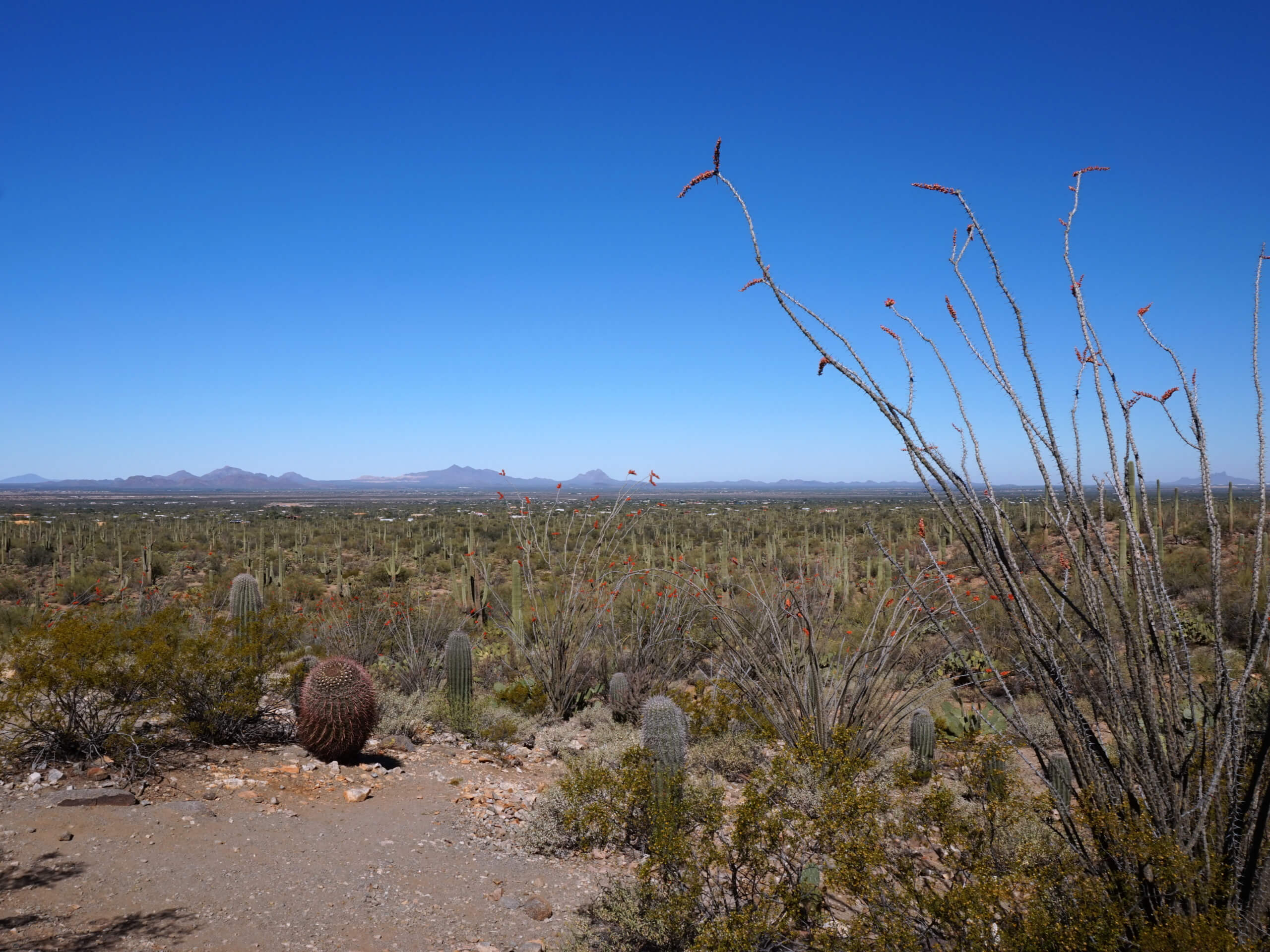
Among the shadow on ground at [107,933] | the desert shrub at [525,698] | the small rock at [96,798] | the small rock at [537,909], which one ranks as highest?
the small rock at [96,798]

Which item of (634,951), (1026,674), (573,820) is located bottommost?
(634,951)

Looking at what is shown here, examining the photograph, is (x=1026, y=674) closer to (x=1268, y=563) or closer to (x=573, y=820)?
(x=573, y=820)

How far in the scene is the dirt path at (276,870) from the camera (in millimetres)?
4148

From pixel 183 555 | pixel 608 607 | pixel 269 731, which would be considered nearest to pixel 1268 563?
pixel 608 607

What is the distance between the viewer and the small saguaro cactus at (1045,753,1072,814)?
2.71 meters

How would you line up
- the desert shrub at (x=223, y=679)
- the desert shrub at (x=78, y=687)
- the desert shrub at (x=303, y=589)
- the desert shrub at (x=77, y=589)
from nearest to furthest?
the desert shrub at (x=78, y=687), the desert shrub at (x=223, y=679), the desert shrub at (x=77, y=589), the desert shrub at (x=303, y=589)

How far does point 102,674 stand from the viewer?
20.4 ft

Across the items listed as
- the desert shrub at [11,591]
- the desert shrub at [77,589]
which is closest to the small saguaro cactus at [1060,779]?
the desert shrub at [77,589]

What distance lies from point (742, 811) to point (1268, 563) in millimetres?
14074

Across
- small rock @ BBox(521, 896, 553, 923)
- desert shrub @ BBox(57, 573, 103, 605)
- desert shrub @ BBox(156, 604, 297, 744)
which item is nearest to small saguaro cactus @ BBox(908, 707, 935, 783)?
small rock @ BBox(521, 896, 553, 923)

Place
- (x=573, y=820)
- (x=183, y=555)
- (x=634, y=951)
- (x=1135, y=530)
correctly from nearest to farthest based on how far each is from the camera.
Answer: (x=1135, y=530)
(x=634, y=951)
(x=573, y=820)
(x=183, y=555)

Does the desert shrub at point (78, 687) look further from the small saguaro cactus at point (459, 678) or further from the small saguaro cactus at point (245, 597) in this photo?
the small saguaro cactus at point (245, 597)

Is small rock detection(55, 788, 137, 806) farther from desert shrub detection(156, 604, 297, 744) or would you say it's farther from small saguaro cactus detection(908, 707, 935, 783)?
small saguaro cactus detection(908, 707, 935, 783)

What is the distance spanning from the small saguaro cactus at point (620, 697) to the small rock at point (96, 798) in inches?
190
